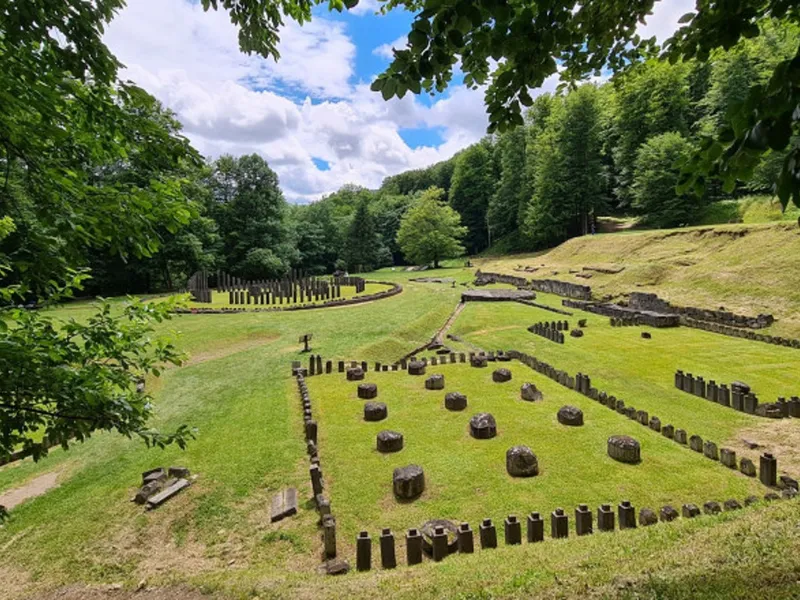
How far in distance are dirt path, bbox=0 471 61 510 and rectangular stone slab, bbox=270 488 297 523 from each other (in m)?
4.94

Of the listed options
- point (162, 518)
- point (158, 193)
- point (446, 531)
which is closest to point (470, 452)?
point (446, 531)

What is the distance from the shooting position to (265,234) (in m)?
49.4

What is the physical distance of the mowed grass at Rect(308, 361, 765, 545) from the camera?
731cm

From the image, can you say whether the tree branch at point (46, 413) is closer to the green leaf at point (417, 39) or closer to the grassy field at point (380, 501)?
the grassy field at point (380, 501)

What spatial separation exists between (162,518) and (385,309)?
747 inches

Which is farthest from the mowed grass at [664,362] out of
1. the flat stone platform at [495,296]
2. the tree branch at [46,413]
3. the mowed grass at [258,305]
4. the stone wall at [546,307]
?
the tree branch at [46,413]

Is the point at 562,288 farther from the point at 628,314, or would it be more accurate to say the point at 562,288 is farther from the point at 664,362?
the point at 664,362

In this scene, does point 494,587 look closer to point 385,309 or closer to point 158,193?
point 158,193

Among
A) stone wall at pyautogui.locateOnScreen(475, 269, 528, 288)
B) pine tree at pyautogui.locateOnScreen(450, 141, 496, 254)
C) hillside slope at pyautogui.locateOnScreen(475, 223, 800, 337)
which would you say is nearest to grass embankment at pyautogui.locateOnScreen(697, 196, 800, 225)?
hillside slope at pyautogui.locateOnScreen(475, 223, 800, 337)

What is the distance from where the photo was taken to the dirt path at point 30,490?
831 cm

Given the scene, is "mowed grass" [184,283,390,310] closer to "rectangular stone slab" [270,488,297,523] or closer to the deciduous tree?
the deciduous tree

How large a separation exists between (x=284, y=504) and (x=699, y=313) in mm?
21365

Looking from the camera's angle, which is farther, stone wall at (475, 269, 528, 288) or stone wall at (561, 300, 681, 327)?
stone wall at (475, 269, 528, 288)

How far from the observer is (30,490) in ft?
28.8
